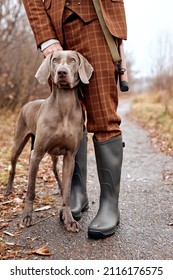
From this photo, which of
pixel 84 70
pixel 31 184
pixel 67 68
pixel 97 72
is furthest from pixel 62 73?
pixel 31 184

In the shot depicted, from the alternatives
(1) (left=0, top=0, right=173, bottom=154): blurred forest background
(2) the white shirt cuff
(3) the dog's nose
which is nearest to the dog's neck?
(3) the dog's nose

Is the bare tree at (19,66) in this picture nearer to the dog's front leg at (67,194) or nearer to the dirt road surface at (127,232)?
the dirt road surface at (127,232)

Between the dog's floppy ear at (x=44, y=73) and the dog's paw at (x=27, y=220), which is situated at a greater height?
the dog's floppy ear at (x=44, y=73)

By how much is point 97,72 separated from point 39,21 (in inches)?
24.1

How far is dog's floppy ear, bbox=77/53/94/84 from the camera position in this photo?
2.76 meters

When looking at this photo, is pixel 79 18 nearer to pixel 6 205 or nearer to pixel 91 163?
pixel 6 205

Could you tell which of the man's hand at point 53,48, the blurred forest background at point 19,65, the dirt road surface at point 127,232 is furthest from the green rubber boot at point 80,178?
the blurred forest background at point 19,65

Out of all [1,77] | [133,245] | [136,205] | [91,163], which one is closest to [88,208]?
[136,205]

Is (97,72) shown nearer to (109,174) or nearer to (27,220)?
(109,174)

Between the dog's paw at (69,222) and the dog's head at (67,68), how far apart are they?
0.99m

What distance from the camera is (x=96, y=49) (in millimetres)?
2838

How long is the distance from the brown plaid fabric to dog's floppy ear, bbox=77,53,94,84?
6 centimetres

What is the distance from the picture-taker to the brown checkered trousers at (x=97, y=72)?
2.83 meters

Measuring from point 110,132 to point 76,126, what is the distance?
0.86 feet
